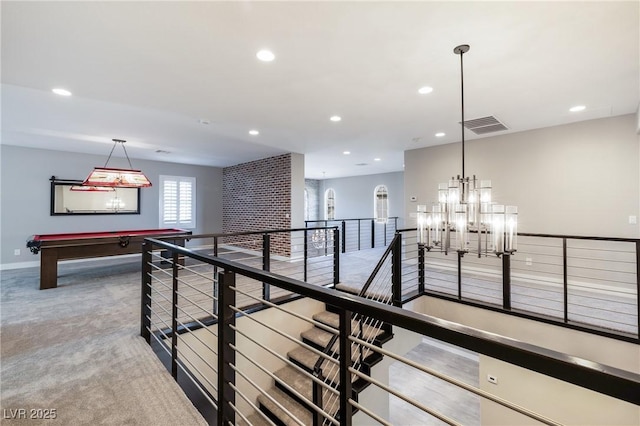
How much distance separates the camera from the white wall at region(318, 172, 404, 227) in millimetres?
10219

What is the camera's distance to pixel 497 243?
239cm

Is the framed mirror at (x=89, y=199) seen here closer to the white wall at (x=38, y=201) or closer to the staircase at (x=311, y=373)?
the white wall at (x=38, y=201)

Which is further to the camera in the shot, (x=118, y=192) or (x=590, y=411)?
(x=118, y=192)

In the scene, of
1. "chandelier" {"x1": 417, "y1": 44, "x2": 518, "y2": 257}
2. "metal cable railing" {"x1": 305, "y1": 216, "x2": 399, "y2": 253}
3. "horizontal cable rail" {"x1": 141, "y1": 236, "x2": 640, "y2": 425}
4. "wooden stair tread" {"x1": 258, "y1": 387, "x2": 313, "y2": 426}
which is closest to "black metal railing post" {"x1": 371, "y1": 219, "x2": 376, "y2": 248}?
"metal cable railing" {"x1": 305, "y1": 216, "x2": 399, "y2": 253}

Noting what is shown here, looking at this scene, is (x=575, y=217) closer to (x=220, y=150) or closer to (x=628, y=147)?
(x=628, y=147)

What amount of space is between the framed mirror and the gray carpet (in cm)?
286

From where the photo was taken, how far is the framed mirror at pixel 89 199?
6.41 meters

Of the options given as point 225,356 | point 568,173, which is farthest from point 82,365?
point 568,173

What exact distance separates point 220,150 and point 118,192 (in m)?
2.98

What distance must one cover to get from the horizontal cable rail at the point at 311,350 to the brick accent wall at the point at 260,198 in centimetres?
198

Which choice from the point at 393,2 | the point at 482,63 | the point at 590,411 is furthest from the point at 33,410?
the point at 590,411

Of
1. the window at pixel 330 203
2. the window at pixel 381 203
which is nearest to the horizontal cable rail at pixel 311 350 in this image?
the window at pixel 381 203

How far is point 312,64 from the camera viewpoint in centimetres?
260

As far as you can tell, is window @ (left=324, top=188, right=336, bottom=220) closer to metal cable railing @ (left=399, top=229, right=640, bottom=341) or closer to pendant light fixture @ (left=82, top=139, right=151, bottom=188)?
metal cable railing @ (left=399, top=229, right=640, bottom=341)
